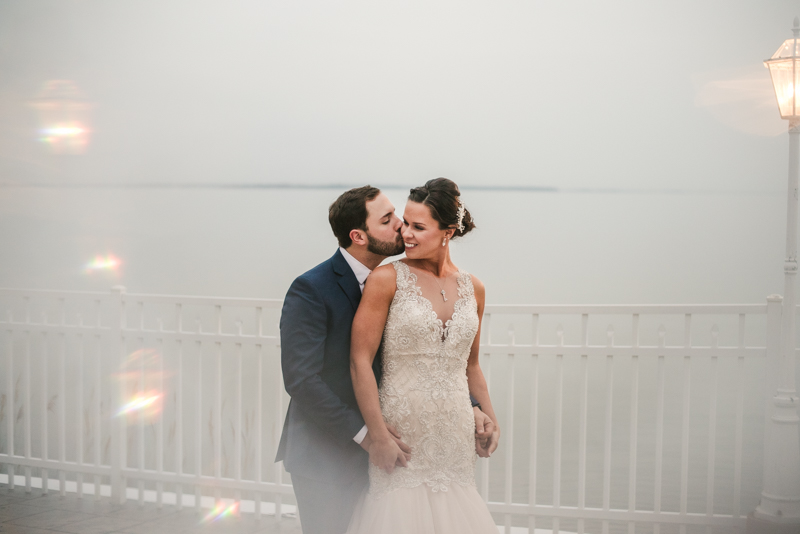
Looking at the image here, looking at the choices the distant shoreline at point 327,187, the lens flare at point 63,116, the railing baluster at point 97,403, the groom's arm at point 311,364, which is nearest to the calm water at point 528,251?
the distant shoreline at point 327,187

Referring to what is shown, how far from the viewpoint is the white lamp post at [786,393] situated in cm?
276

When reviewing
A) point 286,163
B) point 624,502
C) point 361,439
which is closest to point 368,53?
point 286,163

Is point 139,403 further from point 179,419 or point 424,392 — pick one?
point 424,392

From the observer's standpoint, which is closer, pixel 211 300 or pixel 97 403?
pixel 211 300

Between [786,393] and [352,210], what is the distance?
7.54 ft

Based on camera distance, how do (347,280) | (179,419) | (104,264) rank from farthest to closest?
1. (104,264)
2. (179,419)
3. (347,280)

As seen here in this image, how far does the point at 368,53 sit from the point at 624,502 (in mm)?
3733

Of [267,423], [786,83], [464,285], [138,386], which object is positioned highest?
[786,83]

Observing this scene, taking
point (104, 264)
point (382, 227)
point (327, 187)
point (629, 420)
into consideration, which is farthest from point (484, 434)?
point (104, 264)

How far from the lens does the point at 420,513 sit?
1600 mm

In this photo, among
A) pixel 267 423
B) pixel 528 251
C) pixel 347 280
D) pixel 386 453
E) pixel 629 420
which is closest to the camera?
pixel 386 453

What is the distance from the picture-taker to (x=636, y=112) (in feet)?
15.8

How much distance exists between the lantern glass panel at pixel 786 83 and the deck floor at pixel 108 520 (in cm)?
296

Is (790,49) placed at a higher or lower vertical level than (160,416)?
higher
